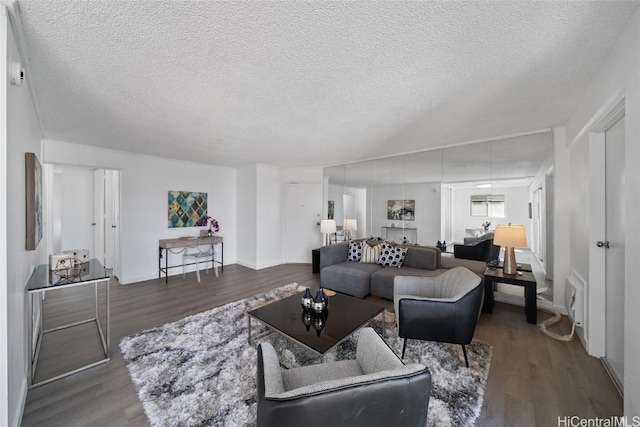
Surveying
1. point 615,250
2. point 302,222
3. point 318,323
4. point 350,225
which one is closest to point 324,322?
point 318,323

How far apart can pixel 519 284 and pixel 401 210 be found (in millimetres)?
2101

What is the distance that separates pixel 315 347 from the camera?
5.70 ft

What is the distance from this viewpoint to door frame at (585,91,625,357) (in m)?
2.13

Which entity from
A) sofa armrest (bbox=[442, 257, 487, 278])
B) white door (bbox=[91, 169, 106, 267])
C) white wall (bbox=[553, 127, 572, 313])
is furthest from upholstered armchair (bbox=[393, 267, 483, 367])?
white door (bbox=[91, 169, 106, 267])

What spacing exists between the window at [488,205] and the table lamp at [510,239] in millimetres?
896

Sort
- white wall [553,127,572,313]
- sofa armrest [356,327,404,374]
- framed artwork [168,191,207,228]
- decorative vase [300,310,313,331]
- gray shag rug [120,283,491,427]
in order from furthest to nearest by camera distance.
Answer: framed artwork [168,191,207,228] < white wall [553,127,572,313] < decorative vase [300,310,313,331] < gray shag rug [120,283,491,427] < sofa armrest [356,327,404,374]

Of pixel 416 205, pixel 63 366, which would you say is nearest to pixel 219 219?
pixel 63 366

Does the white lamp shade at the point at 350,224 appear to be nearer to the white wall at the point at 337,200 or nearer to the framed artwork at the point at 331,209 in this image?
the white wall at the point at 337,200

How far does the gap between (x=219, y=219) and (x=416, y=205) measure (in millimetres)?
4311

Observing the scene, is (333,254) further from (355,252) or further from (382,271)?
(382,271)

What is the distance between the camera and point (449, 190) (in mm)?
4223

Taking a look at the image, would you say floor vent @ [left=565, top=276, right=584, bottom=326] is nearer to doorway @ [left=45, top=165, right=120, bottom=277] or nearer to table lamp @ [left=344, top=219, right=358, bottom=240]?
table lamp @ [left=344, top=219, right=358, bottom=240]

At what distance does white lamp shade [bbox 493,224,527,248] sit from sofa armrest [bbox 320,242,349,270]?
7.28 feet

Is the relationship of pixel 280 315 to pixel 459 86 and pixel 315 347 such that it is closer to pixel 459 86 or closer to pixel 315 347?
pixel 315 347
